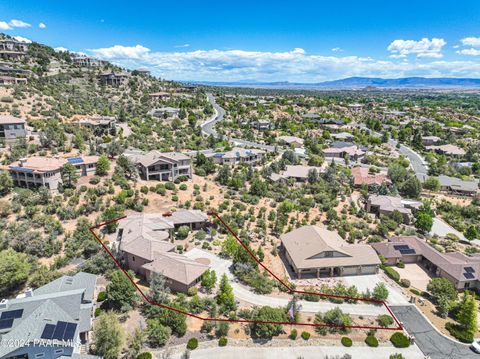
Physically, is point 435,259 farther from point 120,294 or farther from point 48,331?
point 48,331

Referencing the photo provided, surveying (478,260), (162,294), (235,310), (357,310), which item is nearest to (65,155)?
A: (162,294)

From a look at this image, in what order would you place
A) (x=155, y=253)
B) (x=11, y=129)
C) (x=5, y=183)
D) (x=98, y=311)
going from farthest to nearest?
(x=11, y=129)
(x=5, y=183)
(x=155, y=253)
(x=98, y=311)

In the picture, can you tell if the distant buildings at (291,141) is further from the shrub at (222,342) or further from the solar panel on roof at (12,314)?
the solar panel on roof at (12,314)

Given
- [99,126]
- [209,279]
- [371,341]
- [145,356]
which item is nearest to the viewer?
[145,356]

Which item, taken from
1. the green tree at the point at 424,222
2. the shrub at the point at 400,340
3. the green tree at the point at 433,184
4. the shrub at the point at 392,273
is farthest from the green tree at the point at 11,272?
the green tree at the point at 433,184

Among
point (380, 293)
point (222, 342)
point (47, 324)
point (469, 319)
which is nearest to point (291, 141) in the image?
point (380, 293)
